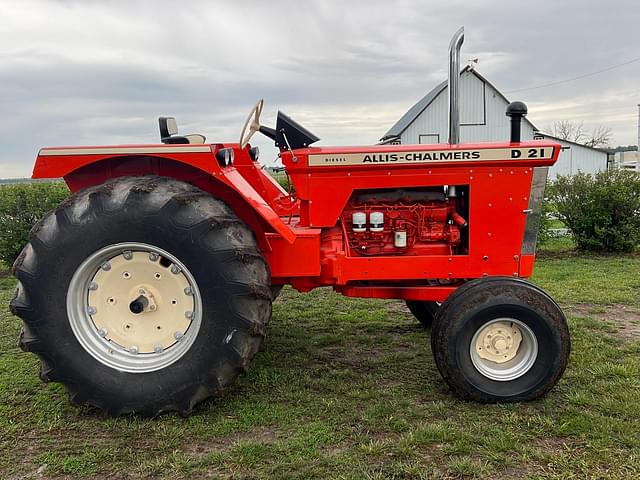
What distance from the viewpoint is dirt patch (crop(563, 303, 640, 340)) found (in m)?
4.69

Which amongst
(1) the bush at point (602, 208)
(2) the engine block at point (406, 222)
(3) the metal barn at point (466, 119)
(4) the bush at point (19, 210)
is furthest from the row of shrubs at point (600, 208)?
(3) the metal barn at point (466, 119)

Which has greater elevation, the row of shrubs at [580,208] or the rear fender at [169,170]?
the rear fender at [169,170]

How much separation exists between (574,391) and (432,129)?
19.4m

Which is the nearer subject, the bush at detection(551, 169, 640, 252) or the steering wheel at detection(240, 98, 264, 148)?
the steering wheel at detection(240, 98, 264, 148)

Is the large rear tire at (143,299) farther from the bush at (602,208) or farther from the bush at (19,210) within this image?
the bush at (602,208)

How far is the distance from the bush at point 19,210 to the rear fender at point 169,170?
17.5 feet

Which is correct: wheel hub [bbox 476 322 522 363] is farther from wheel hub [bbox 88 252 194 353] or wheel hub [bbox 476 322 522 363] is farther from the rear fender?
wheel hub [bbox 88 252 194 353]

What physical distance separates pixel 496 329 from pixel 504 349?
0.13 metres

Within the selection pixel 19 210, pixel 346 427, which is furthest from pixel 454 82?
pixel 19 210

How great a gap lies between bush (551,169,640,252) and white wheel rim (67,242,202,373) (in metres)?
7.49

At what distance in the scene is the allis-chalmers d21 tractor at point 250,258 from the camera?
3.11 meters

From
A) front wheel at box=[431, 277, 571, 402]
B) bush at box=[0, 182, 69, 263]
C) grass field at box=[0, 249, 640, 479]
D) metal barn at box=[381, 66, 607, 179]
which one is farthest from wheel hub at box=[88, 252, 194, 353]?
metal barn at box=[381, 66, 607, 179]

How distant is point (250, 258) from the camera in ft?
10.4

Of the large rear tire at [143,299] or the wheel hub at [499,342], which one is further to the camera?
the wheel hub at [499,342]
